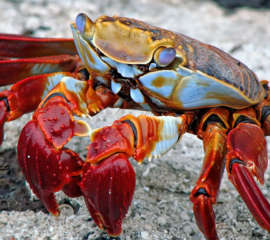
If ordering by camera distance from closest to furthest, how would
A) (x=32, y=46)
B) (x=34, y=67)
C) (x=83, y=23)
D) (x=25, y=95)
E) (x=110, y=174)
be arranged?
(x=110, y=174) → (x=83, y=23) → (x=25, y=95) → (x=34, y=67) → (x=32, y=46)

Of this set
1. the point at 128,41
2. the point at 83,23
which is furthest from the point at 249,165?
the point at 83,23

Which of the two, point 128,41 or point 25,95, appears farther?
point 25,95

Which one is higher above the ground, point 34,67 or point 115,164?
point 115,164

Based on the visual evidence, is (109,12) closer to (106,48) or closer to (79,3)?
(79,3)

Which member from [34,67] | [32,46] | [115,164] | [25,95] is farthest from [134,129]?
[32,46]

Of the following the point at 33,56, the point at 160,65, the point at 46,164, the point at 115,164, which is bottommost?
the point at 33,56

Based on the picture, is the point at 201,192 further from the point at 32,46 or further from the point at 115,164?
the point at 32,46

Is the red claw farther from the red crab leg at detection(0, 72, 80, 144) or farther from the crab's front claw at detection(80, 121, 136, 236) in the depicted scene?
the red crab leg at detection(0, 72, 80, 144)

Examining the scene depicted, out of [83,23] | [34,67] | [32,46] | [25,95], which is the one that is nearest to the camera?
[83,23]
